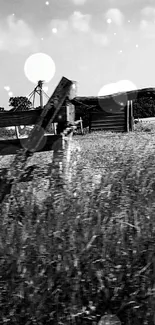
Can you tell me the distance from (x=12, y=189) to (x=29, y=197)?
0.55 ft

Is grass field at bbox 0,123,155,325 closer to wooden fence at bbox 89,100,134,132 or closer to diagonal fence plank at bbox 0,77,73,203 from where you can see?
diagonal fence plank at bbox 0,77,73,203

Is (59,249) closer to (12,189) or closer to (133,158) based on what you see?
(12,189)

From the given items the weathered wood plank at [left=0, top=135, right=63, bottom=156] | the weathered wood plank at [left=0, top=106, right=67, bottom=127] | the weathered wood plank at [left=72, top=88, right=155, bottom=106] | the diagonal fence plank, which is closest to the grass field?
the diagonal fence plank

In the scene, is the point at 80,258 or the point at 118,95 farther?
the point at 118,95

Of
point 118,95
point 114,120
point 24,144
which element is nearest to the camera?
point 24,144

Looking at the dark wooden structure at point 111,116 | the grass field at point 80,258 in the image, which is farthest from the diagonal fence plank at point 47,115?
the dark wooden structure at point 111,116

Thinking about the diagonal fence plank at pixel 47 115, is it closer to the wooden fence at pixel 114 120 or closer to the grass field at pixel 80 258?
the grass field at pixel 80 258

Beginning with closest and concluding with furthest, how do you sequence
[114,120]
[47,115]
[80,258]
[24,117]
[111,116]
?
[80,258]
[47,115]
[24,117]
[114,120]
[111,116]

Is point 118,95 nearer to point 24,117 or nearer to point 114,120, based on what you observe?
point 114,120

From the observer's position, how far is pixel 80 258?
2.49 meters

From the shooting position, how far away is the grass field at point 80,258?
2.43 m

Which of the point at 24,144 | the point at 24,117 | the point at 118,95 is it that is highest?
the point at 118,95

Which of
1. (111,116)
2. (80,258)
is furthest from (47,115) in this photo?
(111,116)

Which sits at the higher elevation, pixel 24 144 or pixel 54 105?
pixel 54 105
